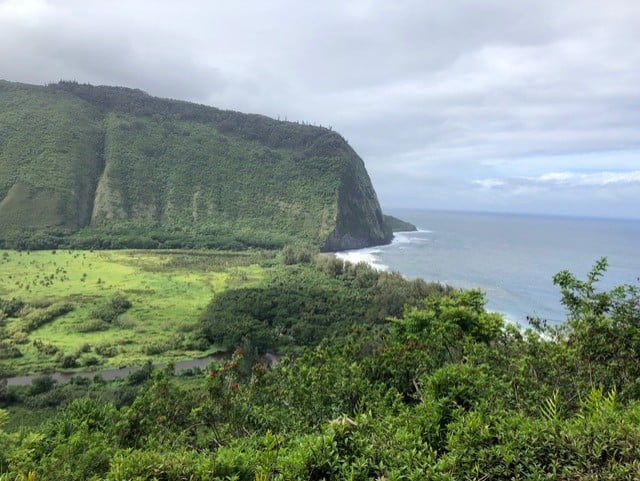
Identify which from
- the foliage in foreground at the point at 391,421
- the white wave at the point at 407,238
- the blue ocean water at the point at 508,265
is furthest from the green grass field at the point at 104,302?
the white wave at the point at 407,238

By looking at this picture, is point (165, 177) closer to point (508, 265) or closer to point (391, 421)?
point (508, 265)

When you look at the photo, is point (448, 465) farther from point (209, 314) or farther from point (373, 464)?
point (209, 314)

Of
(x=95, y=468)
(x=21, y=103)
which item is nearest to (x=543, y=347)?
(x=95, y=468)

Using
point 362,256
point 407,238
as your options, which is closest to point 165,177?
point 362,256

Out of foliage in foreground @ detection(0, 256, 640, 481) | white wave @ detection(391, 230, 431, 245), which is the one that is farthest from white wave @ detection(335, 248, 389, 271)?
foliage in foreground @ detection(0, 256, 640, 481)

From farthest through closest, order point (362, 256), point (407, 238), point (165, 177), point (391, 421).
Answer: point (407, 238) < point (165, 177) < point (362, 256) < point (391, 421)

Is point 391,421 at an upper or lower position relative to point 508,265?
upper

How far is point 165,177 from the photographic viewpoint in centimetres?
13625

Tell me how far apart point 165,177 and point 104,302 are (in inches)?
3592

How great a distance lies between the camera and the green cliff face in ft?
344

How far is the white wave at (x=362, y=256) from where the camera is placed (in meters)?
98.7

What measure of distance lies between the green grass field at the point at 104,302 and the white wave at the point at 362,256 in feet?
90.3

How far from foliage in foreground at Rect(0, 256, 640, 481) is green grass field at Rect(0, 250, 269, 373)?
102 ft

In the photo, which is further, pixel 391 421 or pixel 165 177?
pixel 165 177
